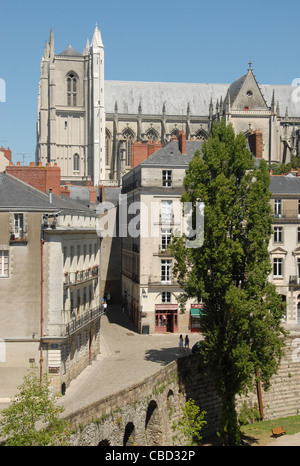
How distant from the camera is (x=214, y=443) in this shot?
1137 inches

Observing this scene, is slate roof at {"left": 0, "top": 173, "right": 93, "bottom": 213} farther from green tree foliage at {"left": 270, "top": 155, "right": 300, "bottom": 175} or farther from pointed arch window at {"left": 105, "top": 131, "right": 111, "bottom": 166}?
pointed arch window at {"left": 105, "top": 131, "right": 111, "bottom": 166}

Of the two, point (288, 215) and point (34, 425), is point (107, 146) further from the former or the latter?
point (34, 425)

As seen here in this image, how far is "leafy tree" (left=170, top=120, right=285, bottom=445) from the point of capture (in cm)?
2766

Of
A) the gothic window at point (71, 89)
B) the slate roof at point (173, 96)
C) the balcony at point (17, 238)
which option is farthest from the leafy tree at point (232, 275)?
the slate roof at point (173, 96)

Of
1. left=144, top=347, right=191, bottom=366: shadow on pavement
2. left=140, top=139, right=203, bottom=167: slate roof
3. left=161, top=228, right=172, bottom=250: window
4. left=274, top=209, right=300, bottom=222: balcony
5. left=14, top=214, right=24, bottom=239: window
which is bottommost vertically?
left=144, top=347, right=191, bottom=366: shadow on pavement

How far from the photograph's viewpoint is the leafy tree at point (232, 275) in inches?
1089

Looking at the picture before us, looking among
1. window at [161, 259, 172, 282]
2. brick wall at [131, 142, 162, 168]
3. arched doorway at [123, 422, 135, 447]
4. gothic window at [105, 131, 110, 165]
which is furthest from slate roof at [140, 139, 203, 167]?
gothic window at [105, 131, 110, 165]

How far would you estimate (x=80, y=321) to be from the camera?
30.6 metres

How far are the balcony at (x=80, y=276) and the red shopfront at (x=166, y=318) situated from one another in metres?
7.29

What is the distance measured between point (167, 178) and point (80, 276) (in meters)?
13.4

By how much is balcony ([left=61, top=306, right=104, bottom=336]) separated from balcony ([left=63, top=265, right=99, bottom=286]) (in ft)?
5.52

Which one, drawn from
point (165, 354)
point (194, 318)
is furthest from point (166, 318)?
point (165, 354)

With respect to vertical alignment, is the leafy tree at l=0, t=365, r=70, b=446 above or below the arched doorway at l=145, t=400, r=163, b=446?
above

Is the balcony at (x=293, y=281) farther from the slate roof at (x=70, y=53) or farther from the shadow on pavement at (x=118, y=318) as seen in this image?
the slate roof at (x=70, y=53)
